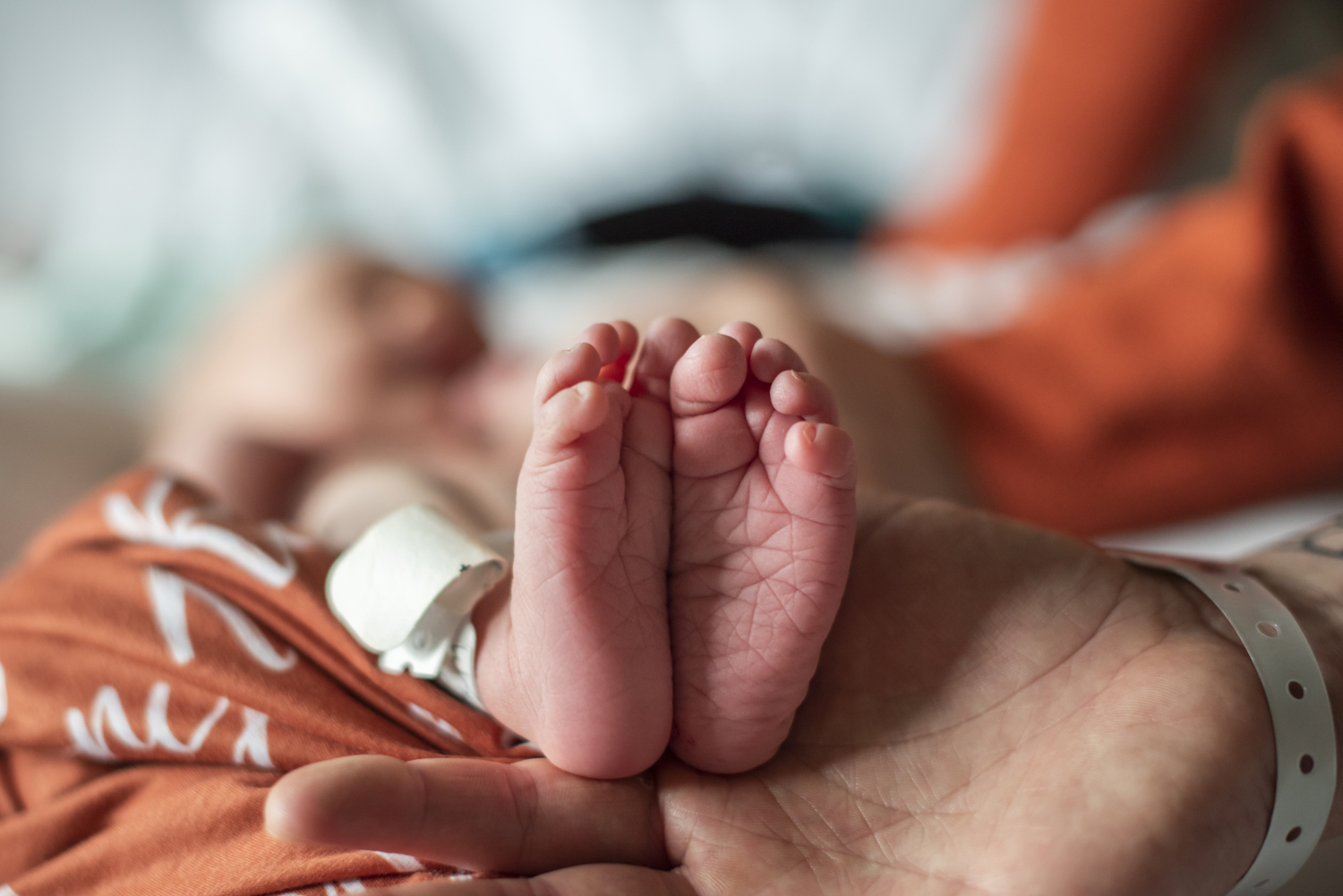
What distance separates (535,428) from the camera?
0.51 meters

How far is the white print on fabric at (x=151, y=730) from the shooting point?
615mm

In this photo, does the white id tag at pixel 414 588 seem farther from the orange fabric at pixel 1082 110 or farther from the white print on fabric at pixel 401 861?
the orange fabric at pixel 1082 110

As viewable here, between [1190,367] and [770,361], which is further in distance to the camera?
[1190,367]

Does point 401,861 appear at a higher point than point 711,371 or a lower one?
lower

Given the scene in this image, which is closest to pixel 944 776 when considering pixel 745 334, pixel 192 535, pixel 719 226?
pixel 745 334

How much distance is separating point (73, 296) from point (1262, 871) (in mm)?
1978

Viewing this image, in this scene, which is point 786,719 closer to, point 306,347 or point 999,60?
point 306,347

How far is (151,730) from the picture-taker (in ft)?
2.07

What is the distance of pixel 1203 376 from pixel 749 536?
2.50 ft

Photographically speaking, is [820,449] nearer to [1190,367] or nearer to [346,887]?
[346,887]

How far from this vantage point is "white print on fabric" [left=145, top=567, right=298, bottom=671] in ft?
2.16

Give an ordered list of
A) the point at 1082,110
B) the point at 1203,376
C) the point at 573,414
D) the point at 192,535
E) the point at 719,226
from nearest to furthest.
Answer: the point at 573,414 < the point at 192,535 < the point at 1203,376 < the point at 1082,110 < the point at 719,226

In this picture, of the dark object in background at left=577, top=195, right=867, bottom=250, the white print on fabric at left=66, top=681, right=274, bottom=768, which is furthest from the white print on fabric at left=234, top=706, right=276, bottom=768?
the dark object in background at left=577, top=195, right=867, bottom=250

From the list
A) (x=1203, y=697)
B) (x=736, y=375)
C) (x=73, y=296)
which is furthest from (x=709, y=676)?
(x=73, y=296)
